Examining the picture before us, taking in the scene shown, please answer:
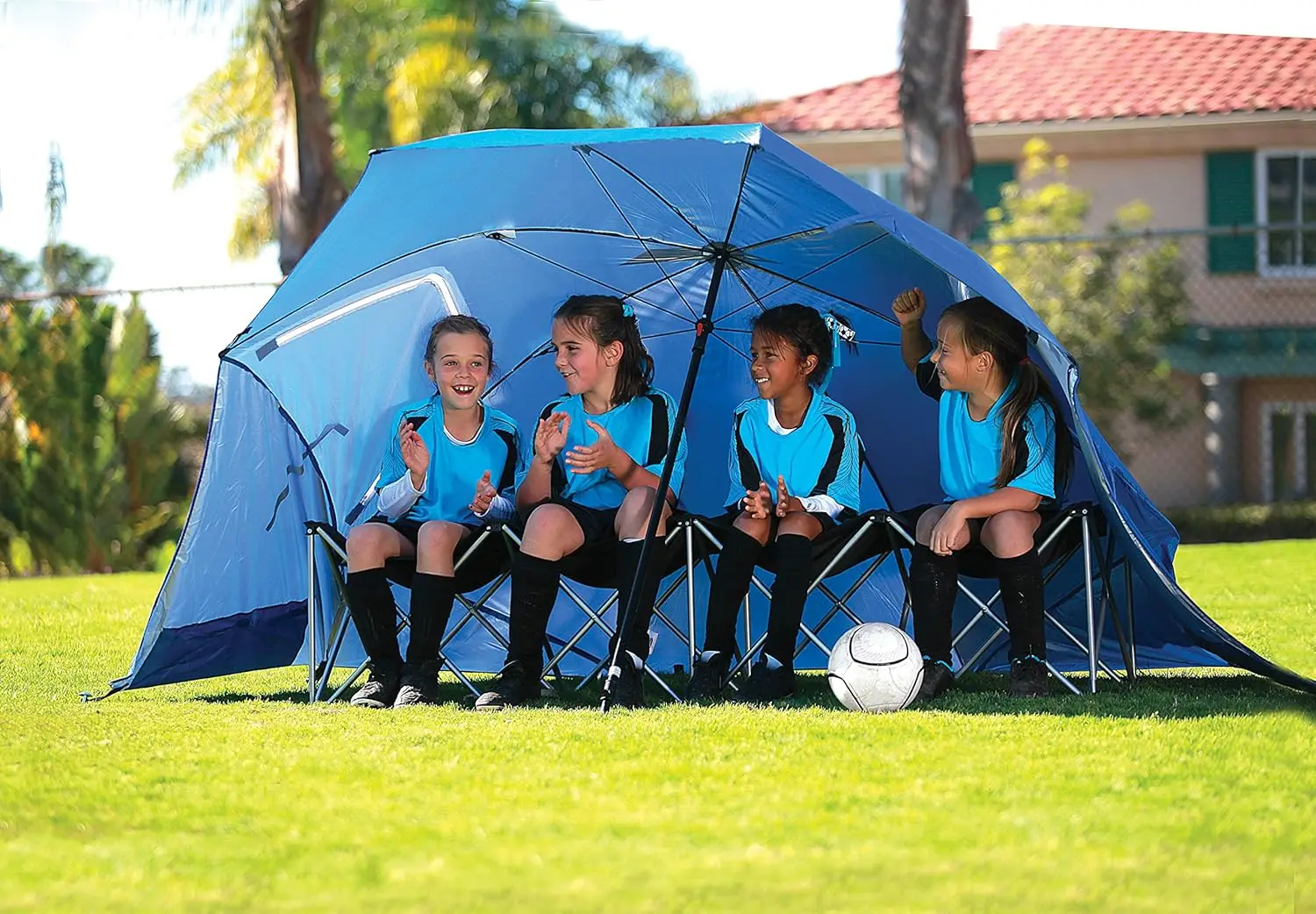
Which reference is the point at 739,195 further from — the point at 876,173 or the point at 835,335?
the point at 876,173

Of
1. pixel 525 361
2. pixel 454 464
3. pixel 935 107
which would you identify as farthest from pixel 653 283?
pixel 935 107

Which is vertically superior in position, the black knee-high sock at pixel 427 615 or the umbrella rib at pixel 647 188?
the umbrella rib at pixel 647 188

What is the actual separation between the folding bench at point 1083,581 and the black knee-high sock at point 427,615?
119cm

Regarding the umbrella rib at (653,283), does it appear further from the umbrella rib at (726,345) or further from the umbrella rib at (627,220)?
the umbrella rib at (726,345)

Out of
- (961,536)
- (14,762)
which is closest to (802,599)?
(961,536)

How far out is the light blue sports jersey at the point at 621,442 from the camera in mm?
4938

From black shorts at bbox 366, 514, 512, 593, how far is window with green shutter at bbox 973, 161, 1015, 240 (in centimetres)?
1133

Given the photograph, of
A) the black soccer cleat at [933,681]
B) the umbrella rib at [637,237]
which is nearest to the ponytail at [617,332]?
the umbrella rib at [637,237]

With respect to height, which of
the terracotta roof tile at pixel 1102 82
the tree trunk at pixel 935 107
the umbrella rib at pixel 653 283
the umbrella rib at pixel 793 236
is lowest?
the umbrella rib at pixel 653 283

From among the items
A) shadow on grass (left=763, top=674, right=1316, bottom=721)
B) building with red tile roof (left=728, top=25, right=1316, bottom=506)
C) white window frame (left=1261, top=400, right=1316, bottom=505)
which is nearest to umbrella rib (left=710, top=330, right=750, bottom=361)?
shadow on grass (left=763, top=674, right=1316, bottom=721)

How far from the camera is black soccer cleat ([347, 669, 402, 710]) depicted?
4.59m

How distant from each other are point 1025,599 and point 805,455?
76cm

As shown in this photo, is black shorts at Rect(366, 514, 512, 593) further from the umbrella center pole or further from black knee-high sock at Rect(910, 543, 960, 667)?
black knee-high sock at Rect(910, 543, 960, 667)

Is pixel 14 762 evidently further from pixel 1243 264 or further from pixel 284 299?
pixel 1243 264
